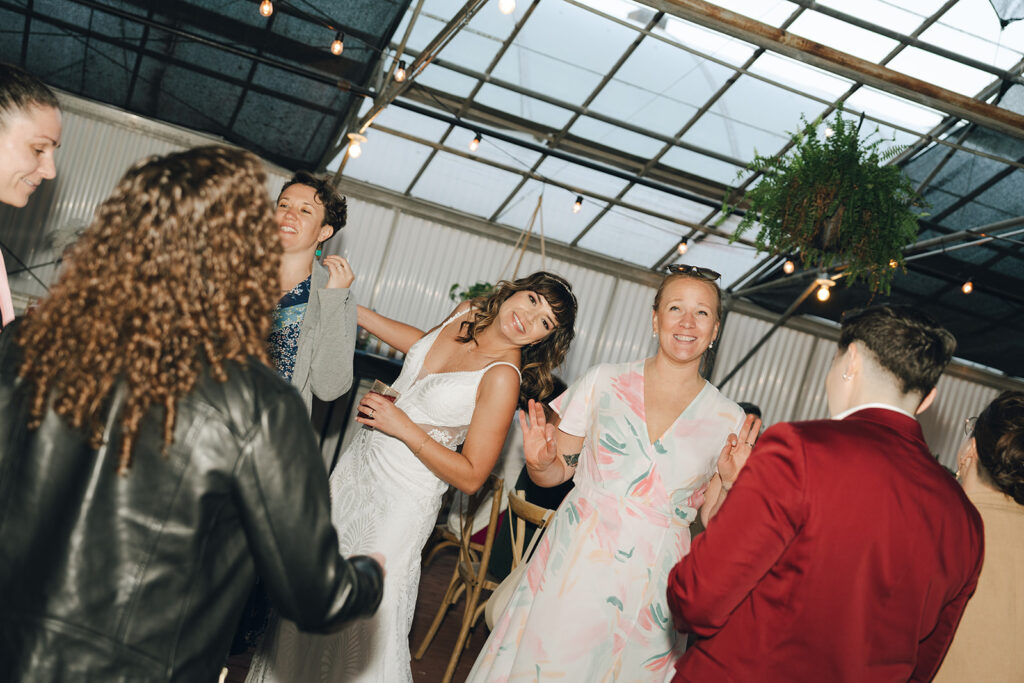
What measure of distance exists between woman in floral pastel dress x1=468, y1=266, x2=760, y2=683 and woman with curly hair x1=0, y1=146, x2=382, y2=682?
1.24 meters

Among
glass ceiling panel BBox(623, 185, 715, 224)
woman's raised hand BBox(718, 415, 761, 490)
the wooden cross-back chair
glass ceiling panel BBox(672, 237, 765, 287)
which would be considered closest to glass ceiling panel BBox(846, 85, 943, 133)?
glass ceiling panel BBox(623, 185, 715, 224)

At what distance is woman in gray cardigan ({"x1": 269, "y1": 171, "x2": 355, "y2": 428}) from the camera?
246 cm

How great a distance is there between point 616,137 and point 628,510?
7419mm

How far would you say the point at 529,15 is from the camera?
7688 millimetres

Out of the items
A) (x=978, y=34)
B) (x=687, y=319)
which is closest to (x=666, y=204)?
(x=978, y=34)

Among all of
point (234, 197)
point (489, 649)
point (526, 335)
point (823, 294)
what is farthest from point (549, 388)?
→ point (823, 294)

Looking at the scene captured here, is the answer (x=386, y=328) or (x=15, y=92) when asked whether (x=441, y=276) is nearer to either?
(x=386, y=328)

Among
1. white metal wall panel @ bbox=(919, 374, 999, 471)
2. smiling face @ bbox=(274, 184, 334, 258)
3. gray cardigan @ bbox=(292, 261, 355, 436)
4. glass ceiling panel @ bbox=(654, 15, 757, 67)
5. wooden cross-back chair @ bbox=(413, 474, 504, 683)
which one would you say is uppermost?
glass ceiling panel @ bbox=(654, 15, 757, 67)

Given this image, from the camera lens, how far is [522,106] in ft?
29.1

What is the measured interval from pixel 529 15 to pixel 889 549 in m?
7.17

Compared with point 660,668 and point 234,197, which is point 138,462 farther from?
point 660,668

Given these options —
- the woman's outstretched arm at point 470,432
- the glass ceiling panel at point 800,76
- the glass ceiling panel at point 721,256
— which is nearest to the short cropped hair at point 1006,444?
the woman's outstretched arm at point 470,432

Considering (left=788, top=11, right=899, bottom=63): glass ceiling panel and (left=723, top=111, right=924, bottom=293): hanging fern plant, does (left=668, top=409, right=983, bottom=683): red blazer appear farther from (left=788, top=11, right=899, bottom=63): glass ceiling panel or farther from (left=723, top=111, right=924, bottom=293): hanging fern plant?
(left=788, top=11, right=899, bottom=63): glass ceiling panel

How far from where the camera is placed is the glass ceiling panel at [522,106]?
28.7 ft
